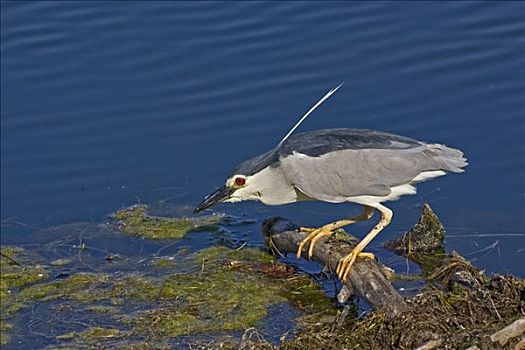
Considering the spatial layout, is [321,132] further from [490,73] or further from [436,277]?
[490,73]

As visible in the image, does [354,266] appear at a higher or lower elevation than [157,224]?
higher

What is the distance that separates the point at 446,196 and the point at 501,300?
222 cm

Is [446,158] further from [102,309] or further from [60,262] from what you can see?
[60,262]

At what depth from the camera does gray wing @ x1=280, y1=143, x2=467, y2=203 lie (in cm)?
698

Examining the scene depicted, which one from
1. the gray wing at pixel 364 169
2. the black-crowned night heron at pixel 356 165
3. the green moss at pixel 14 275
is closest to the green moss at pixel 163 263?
the green moss at pixel 14 275

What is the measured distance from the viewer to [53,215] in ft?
29.1

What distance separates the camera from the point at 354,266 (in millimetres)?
6758

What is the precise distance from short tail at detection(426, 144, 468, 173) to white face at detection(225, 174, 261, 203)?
1.08 meters

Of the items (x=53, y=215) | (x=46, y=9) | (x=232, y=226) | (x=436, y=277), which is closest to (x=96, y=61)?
(x=46, y=9)

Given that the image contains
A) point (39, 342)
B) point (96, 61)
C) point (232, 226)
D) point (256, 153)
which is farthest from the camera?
point (96, 61)

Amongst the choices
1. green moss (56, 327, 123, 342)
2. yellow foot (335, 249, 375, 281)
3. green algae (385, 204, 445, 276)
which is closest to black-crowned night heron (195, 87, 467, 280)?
yellow foot (335, 249, 375, 281)

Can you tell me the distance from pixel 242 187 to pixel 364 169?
77 centimetres

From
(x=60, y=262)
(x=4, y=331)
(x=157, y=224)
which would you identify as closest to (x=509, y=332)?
(x=4, y=331)

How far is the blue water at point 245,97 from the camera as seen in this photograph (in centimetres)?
856
